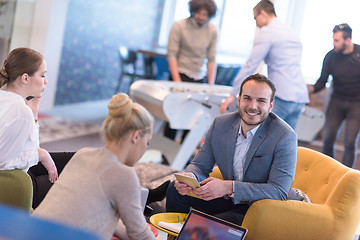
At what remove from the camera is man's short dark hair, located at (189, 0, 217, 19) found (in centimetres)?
479

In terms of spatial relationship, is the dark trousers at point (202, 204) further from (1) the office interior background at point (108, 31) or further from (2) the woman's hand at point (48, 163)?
(1) the office interior background at point (108, 31)

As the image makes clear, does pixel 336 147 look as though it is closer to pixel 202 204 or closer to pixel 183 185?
pixel 202 204

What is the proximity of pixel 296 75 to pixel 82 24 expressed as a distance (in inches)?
181

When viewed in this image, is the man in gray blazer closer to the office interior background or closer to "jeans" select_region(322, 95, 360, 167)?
the office interior background

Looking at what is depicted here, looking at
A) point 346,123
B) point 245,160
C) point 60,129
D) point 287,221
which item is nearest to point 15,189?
point 245,160

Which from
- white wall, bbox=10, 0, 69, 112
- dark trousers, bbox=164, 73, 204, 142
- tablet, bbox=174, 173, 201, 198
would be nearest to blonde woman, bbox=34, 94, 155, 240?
tablet, bbox=174, 173, 201, 198

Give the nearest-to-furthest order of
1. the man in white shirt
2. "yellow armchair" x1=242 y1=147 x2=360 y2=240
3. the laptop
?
the laptop < "yellow armchair" x1=242 y1=147 x2=360 y2=240 < the man in white shirt

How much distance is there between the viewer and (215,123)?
2.85 m

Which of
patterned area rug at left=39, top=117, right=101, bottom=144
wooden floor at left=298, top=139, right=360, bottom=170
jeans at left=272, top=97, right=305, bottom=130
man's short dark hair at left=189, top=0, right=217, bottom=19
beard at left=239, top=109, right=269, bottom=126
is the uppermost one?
man's short dark hair at left=189, top=0, right=217, bottom=19

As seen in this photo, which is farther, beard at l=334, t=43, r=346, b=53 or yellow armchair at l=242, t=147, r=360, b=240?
beard at l=334, t=43, r=346, b=53

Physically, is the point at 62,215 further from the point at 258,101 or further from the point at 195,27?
the point at 195,27

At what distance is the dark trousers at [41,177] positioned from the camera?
272 centimetres

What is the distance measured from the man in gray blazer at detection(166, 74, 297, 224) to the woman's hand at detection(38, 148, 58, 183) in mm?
590

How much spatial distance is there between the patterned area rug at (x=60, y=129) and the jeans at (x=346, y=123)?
106 inches
